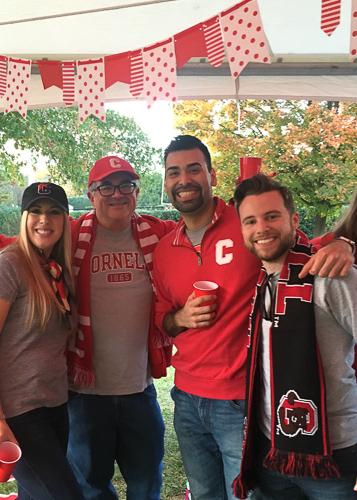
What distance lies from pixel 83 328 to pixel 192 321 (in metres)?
0.74

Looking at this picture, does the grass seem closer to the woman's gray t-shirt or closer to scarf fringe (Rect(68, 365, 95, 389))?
scarf fringe (Rect(68, 365, 95, 389))

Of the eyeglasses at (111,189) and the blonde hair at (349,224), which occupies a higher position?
the eyeglasses at (111,189)

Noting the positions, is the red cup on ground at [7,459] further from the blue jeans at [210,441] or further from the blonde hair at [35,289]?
the blue jeans at [210,441]

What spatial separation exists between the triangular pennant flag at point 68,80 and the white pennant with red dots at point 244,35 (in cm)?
118

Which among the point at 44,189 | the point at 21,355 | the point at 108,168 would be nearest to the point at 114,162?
the point at 108,168

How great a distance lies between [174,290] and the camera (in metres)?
2.18

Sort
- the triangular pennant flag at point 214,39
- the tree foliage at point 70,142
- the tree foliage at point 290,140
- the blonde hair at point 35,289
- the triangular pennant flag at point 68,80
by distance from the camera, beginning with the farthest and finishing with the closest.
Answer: the tree foliage at point 70,142
the tree foliage at point 290,140
the triangular pennant flag at point 68,80
the triangular pennant flag at point 214,39
the blonde hair at point 35,289

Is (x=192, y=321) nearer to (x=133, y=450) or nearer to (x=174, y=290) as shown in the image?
(x=174, y=290)

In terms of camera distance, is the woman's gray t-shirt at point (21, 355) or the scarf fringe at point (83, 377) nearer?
the woman's gray t-shirt at point (21, 355)

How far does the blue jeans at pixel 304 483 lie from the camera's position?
157cm

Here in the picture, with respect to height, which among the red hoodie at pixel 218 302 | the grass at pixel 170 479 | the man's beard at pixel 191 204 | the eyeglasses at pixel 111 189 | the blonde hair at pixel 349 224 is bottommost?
the grass at pixel 170 479

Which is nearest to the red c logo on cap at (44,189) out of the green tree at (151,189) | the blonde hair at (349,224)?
the blonde hair at (349,224)

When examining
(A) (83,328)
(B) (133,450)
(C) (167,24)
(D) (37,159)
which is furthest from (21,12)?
(D) (37,159)

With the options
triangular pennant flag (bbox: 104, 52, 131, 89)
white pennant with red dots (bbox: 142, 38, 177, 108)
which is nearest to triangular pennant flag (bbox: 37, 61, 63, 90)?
triangular pennant flag (bbox: 104, 52, 131, 89)
